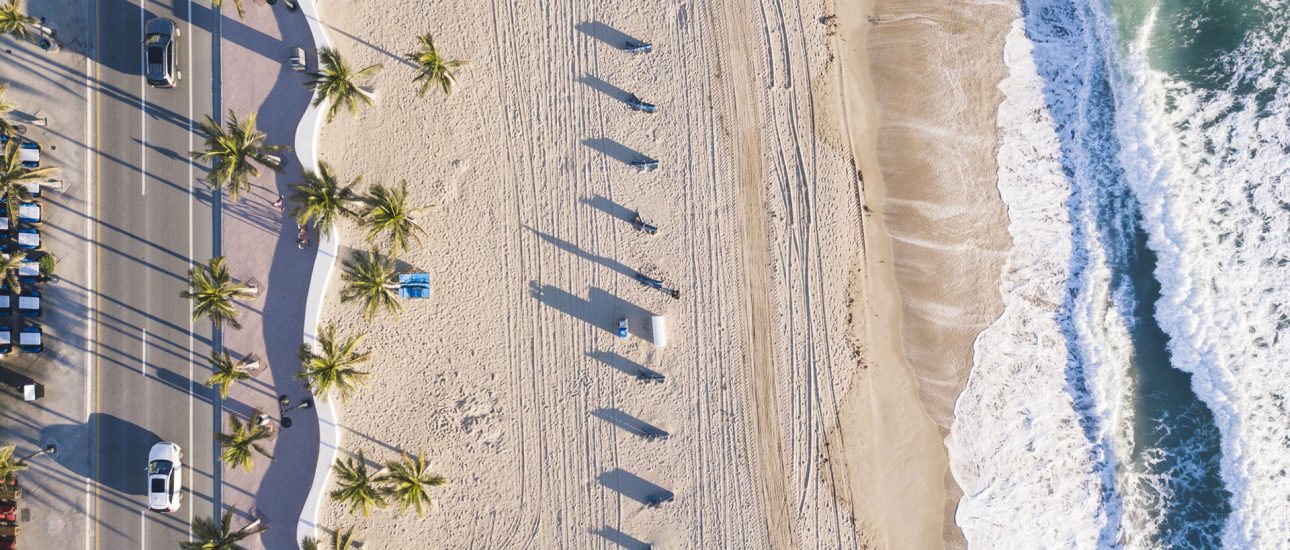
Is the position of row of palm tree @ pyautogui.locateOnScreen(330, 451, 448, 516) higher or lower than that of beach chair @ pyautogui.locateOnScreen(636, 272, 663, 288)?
lower

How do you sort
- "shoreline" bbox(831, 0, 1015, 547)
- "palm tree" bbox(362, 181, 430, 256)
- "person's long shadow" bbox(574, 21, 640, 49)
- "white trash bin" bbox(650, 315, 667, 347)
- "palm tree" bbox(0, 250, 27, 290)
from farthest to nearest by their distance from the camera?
"shoreline" bbox(831, 0, 1015, 547) → "person's long shadow" bbox(574, 21, 640, 49) → "white trash bin" bbox(650, 315, 667, 347) → "palm tree" bbox(0, 250, 27, 290) → "palm tree" bbox(362, 181, 430, 256)

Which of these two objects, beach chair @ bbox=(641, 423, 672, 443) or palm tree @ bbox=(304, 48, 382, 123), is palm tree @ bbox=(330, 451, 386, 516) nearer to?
beach chair @ bbox=(641, 423, 672, 443)

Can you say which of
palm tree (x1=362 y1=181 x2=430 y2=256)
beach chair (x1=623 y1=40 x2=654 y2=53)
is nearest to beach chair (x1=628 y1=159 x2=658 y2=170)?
beach chair (x1=623 y1=40 x2=654 y2=53)

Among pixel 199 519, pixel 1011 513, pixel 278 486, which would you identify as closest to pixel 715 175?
pixel 1011 513

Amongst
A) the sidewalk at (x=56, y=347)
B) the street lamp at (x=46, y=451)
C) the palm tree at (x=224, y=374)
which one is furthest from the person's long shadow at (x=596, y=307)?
the street lamp at (x=46, y=451)

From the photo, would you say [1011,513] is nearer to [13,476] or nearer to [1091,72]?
[1091,72]

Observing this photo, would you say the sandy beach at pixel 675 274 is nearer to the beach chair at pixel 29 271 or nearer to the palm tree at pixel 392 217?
the palm tree at pixel 392 217

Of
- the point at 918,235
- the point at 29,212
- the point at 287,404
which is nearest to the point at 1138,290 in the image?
the point at 918,235
